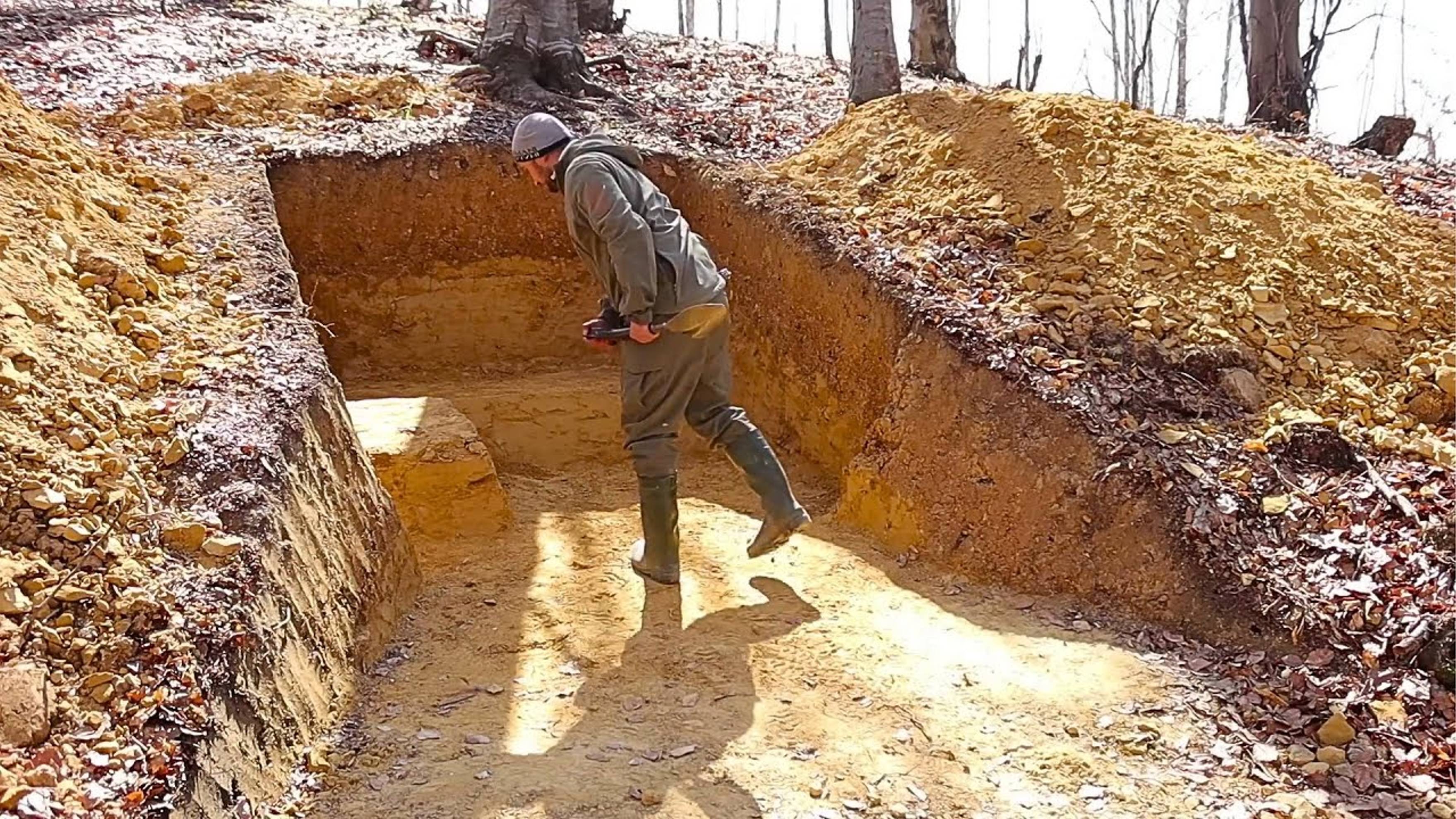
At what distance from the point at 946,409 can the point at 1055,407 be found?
51 centimetres

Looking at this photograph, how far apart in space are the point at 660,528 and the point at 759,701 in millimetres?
1042

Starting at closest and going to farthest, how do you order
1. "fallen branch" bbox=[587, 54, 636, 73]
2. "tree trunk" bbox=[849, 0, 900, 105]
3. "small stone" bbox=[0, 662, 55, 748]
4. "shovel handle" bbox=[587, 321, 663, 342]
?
"small stone" bbox=[0, 662, 55, 748]
"shovel handle" bbox=[587, 321, 663, 342]
"tree trunk" bbox=[849, 0, 900, 105]
"fallen branch" bbox=[587, 54, 636, 73]

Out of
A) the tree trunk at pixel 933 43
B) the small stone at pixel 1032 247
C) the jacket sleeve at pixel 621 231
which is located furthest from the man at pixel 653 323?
the tree trunk at pixel 933 43

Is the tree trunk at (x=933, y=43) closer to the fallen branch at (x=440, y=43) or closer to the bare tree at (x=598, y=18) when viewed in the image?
the bare tree at (x=598, y=18)

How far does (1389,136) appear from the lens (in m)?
7.85

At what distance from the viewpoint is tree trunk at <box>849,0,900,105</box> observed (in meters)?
7.34

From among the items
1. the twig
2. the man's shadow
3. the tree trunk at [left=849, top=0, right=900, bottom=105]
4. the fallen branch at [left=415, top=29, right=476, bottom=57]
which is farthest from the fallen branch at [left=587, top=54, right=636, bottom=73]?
the twig

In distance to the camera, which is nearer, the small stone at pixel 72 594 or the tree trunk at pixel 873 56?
the small stone at pixel 72 594

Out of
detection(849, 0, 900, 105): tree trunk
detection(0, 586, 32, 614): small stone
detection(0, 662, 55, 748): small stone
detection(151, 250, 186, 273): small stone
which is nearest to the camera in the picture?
detection(0, 662, 55, 748): small stone

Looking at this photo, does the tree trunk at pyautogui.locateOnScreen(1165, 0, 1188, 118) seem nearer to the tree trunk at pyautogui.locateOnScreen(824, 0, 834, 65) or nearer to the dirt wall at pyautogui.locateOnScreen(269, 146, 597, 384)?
the tree trunk at pyautogui.locateOnScreen(824, 0, 834, 65)

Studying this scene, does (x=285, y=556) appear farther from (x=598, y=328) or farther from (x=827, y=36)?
(x=827, y=36)

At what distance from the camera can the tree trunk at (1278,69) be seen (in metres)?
8.77

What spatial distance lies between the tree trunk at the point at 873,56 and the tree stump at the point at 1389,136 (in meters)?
3.76

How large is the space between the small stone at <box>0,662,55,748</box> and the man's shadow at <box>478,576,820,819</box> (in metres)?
1.06
